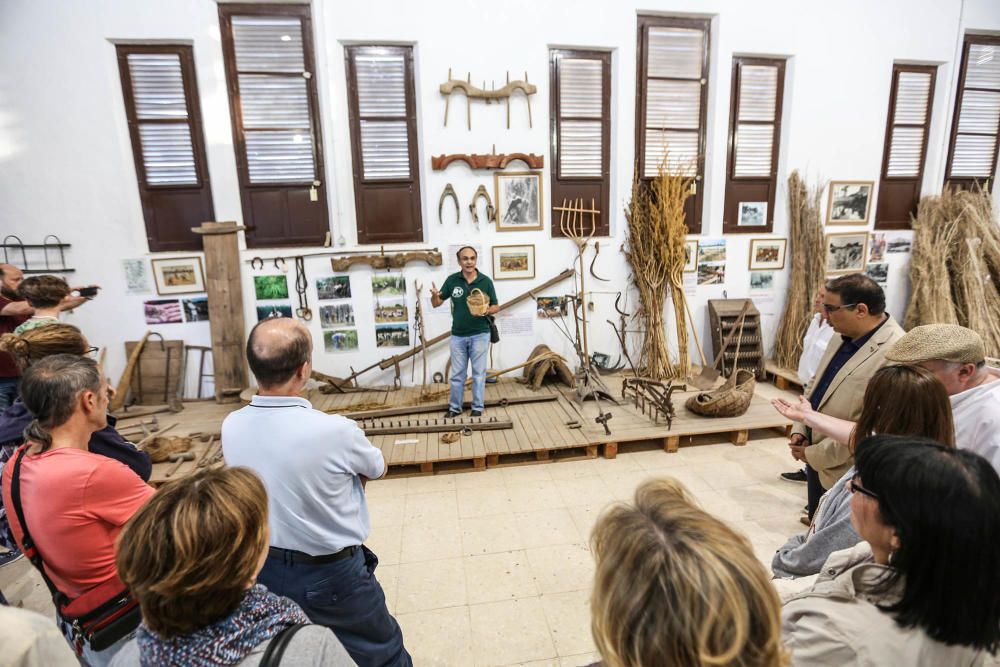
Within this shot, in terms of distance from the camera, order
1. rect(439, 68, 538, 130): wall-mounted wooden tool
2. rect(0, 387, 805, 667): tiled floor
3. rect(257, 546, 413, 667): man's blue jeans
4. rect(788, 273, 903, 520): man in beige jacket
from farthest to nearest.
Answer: rect(439, 68, 538, 130): wall-mounted wooden tool → rect(0, 387, 805, 667): tiled floor → rect(788, 273, 903, 520): man in beige jacket → rect(257, 546, 413, 667): man's blue jeans

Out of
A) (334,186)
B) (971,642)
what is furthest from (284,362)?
(334,186)

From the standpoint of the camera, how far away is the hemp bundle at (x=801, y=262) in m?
6.64

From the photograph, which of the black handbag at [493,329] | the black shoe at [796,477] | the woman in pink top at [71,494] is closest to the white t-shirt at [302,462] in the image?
the woman in pink top at [71,494]

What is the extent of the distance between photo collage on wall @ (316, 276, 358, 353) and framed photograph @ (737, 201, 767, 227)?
5407 mm

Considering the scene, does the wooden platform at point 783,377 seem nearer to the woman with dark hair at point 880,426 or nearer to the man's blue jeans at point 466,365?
the man's blue jeans at point 466,365

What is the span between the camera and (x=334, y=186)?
5961mm

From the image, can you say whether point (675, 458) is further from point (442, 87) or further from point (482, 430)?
point (442, 87)

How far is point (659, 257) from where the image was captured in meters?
6.44

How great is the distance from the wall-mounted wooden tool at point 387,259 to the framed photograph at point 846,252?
215 inches

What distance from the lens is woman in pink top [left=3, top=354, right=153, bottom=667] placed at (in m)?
1.51

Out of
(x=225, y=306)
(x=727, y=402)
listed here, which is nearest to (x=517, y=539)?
(x=727, y=402)

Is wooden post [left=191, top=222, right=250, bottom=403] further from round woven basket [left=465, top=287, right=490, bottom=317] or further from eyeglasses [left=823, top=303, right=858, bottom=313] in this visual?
eyeglasses [left=823, top=303, right=858, bottom=313]

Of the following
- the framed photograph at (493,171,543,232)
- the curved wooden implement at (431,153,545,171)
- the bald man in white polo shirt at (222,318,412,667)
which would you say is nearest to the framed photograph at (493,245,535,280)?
the framed photograph at (493,171,543,232)

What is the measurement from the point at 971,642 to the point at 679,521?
0.74 m
